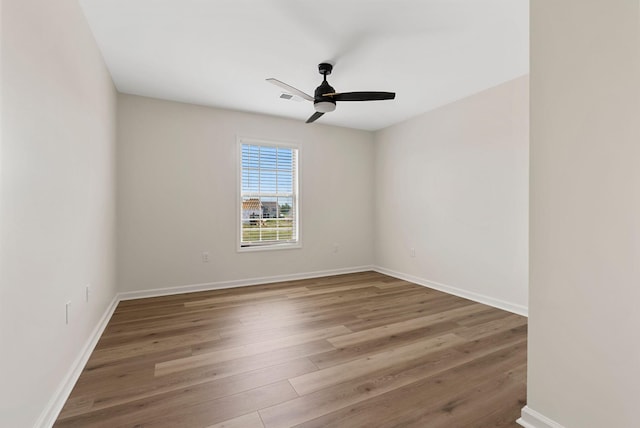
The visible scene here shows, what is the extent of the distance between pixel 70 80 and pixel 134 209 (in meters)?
2.12

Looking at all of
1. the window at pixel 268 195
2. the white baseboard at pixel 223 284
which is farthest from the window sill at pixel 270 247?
the white baseboard at pixel 223 284

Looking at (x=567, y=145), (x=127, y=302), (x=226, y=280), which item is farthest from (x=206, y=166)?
(x=567, y=145)

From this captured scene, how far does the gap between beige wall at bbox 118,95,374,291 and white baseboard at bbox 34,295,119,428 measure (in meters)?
1.24

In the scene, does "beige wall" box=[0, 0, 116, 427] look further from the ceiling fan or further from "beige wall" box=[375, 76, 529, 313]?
"beige wall" box=[375, 76, 529, 313]

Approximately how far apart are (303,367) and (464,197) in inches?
116

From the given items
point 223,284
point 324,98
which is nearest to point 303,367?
point 324,98

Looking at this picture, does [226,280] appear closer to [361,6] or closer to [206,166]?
[206,166]

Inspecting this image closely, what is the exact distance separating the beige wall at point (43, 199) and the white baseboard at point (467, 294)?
3918mm

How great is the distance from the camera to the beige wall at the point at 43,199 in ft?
3.75

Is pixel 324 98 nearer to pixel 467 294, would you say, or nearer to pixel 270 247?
pixel 270 247

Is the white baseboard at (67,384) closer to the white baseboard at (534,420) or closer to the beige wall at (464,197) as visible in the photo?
the white baseboard at (534,420)

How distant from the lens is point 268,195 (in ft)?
14.9

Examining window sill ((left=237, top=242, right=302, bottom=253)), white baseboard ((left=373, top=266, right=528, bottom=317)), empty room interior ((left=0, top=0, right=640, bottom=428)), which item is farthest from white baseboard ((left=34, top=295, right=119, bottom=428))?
white baseboard ((left=373, top=266, right=528, bottom=317))

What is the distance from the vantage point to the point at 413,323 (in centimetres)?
284
